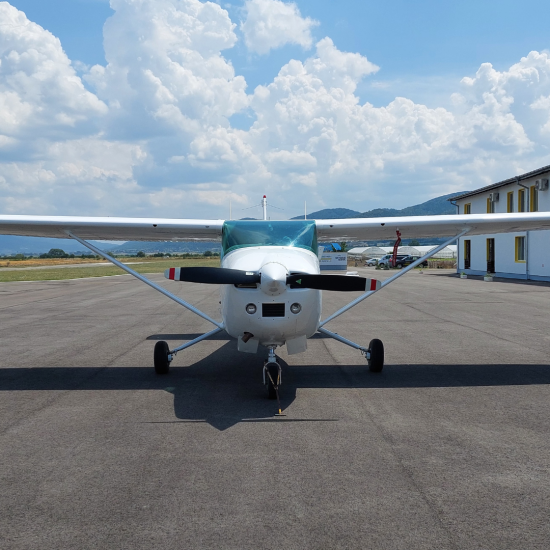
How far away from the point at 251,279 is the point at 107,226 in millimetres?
4153

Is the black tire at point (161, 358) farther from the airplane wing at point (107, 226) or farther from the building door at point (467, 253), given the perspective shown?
the building door at point (467, 253)

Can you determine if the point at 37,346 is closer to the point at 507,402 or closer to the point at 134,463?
the point at 134,463

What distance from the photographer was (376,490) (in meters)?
4.07

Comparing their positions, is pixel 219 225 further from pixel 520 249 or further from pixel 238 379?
pixel 520 249

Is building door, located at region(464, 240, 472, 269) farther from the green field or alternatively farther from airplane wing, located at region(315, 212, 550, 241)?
airplane wing, located at region(315, 212, 550, 241)

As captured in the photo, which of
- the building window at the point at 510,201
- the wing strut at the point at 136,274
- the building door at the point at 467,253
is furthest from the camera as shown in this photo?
the building door at the point at 467,253

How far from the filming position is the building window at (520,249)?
34844 mm

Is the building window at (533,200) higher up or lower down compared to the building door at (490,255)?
higher up

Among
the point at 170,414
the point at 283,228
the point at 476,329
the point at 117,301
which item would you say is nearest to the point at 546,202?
the point at 476,329

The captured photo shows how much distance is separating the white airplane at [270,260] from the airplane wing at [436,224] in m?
0.02

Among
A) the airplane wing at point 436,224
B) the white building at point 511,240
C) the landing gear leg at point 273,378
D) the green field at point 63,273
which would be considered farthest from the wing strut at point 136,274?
the green field at point 63,273

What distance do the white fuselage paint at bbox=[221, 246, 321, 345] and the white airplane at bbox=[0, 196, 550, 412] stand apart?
0.01 meters

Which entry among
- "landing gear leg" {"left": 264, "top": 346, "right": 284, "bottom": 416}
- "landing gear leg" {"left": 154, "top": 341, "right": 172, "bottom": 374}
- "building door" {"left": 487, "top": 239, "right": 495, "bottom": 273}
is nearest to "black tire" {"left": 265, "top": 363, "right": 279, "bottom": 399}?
"landing gear leg" {"left": 264, "top": 346, "right": 284, "bottom": 416}

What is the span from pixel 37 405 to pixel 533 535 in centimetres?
547
